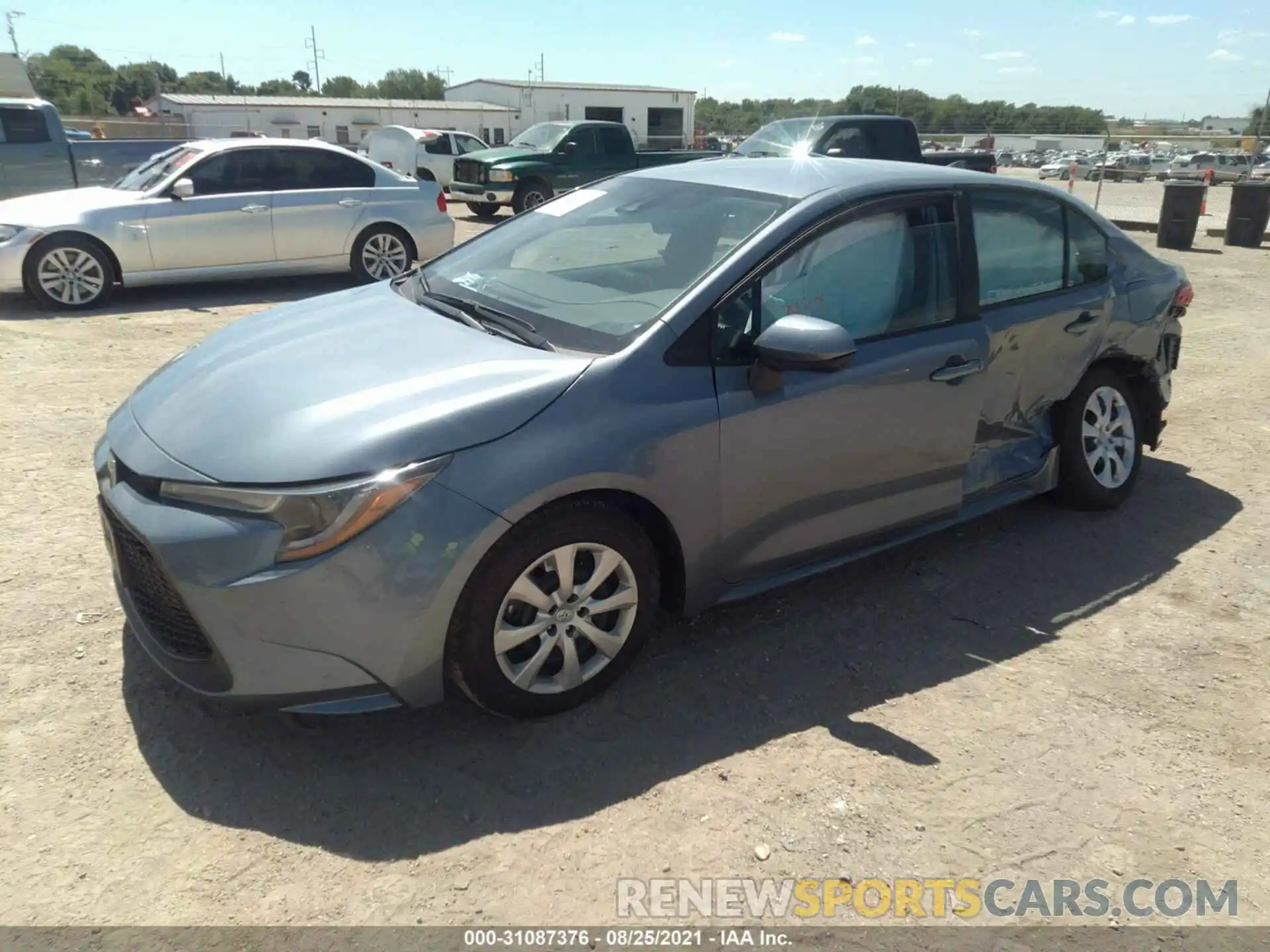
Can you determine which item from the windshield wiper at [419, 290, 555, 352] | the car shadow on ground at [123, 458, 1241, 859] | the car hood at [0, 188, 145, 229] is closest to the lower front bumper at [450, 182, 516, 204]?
the car hood at [0, 188, 145, 229]

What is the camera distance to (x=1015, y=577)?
4.11 meters

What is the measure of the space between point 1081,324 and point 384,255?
766 centimetres

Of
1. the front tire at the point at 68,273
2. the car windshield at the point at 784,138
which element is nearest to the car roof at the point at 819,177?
the front tire at the point at 68,273

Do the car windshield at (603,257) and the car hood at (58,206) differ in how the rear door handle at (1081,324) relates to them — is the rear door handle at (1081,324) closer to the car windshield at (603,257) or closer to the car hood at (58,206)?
the car windshield at (603,257)

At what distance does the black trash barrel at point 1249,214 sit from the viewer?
49.2 feet

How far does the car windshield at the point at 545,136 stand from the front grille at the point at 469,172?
1.21 m

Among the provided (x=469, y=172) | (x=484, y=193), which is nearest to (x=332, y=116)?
(x=469, y=172)

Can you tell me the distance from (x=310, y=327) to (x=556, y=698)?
64.3 inches

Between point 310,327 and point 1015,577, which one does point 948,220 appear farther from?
point 310,327

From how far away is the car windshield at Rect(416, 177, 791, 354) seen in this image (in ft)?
10.6

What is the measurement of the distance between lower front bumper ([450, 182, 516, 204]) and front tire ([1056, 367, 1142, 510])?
13.8 m

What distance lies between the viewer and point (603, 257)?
3.88 m
